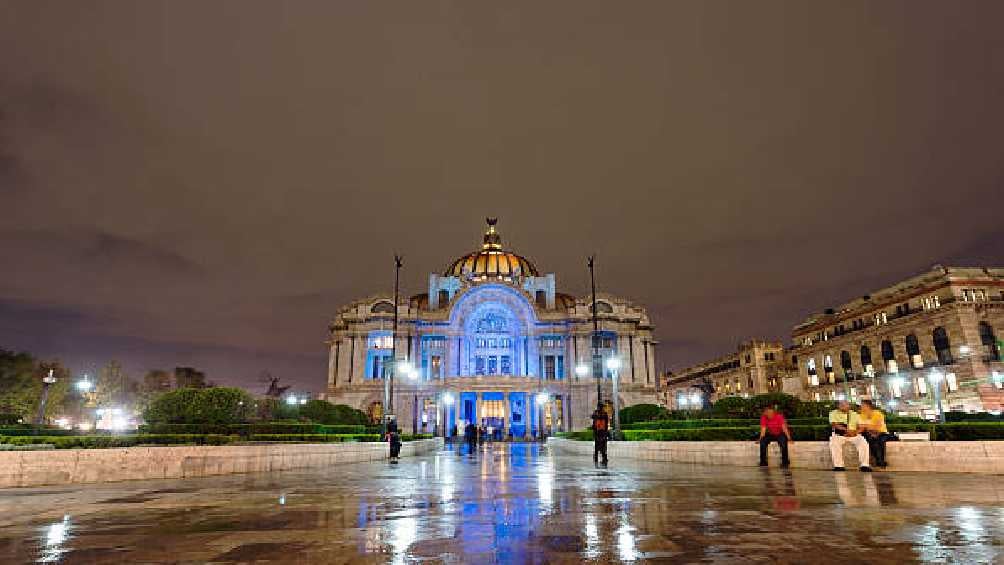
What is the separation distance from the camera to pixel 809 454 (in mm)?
15992

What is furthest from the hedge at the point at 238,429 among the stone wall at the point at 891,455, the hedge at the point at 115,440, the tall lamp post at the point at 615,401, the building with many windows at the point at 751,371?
the building with many windows at the point at 751,371

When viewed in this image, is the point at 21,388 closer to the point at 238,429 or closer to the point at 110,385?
the point at 110,385

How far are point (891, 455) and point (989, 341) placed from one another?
59.0 m

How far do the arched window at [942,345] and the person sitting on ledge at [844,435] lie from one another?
59.4 metres

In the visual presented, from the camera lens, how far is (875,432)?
14.6 metres

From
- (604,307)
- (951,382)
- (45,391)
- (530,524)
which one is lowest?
(530,524)

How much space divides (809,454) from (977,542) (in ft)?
37.5

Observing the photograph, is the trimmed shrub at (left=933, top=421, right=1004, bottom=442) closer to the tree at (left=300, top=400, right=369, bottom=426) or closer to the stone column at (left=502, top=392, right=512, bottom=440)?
the tree at (left=300, top=400, right=369, bottom=426)

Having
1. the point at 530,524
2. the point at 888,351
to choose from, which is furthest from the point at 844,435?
the point at 888,351

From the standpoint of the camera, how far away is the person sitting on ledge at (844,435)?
14.3 m

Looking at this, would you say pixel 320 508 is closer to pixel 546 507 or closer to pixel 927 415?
pixel 546 507

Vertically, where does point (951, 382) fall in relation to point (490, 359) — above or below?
below

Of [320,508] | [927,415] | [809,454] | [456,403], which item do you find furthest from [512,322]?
[320,508]

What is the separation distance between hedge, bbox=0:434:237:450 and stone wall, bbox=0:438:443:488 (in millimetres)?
1441
